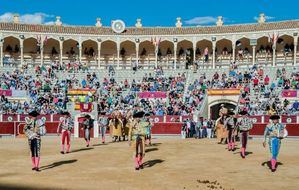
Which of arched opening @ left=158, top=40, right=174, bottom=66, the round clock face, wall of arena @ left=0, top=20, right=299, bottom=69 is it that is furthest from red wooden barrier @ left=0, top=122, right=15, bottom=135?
arched opening @ left=158, top=40, right=174, bottom=66

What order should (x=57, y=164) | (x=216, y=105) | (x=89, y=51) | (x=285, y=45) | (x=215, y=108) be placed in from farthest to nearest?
(x=89, y=51)
(x=285, y=45)
(x=215, y=108)
(x=216, y=105)
(x=57, y=164)

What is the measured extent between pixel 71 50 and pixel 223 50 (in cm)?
1300

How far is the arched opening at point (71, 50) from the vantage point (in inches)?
1641

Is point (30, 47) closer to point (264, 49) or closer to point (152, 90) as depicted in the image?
point (152, 90)

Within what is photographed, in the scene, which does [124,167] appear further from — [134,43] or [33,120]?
[134,43]

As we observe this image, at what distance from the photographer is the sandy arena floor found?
8641mm

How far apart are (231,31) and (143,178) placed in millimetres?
30251

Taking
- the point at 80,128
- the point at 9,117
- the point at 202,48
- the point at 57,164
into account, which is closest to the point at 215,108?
the point at 202,48

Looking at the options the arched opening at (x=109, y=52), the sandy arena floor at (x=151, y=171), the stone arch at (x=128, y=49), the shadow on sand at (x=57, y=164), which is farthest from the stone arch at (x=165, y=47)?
the shadow on sand at (x=57, y=164)

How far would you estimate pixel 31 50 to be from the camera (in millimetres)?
41062

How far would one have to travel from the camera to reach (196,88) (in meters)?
30.7

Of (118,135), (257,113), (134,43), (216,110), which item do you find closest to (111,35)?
(134,43)

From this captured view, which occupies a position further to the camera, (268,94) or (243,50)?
(243,50)

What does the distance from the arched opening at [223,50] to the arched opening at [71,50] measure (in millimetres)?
12019
